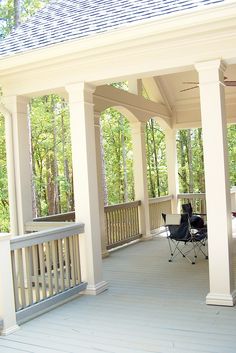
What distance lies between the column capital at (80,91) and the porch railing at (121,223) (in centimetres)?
349

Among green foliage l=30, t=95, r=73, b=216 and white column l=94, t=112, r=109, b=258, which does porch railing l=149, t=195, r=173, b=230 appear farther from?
green foliage l=30, t=95, r=73, b=216

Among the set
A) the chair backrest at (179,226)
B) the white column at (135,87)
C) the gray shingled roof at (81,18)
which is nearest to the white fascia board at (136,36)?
the gray shingled roof at (81,18)

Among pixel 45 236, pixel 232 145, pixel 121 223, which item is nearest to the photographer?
pixel 45 236

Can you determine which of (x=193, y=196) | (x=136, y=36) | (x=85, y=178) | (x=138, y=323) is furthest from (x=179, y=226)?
(x=193, y=196)

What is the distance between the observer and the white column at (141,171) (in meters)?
9.55

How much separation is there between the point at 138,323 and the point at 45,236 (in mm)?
1459

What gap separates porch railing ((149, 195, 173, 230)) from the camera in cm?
1045

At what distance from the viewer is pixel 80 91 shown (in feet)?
17.9

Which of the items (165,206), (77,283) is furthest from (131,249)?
(77,283)

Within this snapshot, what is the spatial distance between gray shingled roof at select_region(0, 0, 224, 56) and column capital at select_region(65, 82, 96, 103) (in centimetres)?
58

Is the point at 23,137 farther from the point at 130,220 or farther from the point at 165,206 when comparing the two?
the point at 165,206

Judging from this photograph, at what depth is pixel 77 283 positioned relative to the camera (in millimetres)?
5402

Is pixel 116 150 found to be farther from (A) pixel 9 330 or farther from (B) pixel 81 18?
(A) pixel 9 330

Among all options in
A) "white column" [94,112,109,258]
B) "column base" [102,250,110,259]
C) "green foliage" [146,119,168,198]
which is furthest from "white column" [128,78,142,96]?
"green foliage" [146,119,168,198]
